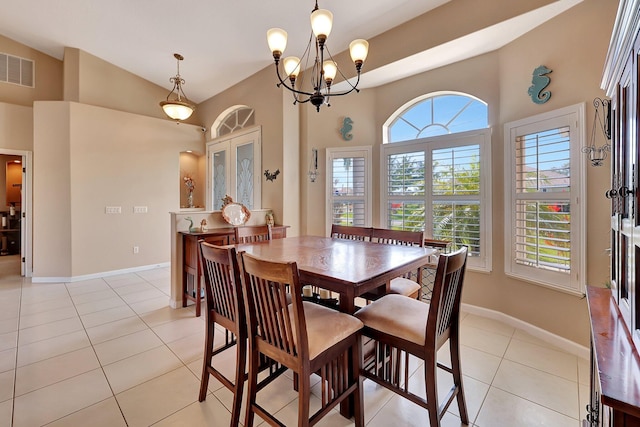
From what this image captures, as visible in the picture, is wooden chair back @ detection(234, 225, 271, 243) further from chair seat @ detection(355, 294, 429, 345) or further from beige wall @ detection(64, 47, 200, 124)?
beige wall @ detection(64, 47, 200, 124)

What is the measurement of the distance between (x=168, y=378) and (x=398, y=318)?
1.76 meters

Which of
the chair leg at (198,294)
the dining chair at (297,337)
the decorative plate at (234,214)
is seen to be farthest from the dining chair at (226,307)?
the decorative plate at (234,214)

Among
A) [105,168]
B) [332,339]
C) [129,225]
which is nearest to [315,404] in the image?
[332,339]

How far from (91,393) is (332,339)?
1.78 meters

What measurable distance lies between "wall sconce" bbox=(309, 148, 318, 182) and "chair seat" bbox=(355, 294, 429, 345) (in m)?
2.70

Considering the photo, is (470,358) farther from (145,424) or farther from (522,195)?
(145,424)

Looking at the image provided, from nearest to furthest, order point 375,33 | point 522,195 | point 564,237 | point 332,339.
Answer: point 332,339 → point 564,237 → point 522,195 → point 375,33

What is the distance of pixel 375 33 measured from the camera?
3.40m

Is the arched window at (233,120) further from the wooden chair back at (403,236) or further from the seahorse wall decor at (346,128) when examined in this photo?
the wooden chair back at (403,236)

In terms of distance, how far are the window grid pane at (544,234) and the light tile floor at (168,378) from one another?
738mm

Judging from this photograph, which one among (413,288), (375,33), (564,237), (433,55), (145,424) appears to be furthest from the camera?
(375,33)

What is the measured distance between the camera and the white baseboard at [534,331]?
2372mm

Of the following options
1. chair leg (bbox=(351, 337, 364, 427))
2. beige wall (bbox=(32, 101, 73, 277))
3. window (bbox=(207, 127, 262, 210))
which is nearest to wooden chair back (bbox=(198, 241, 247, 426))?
chair leg (bbox=(351, 337, 364, 427))

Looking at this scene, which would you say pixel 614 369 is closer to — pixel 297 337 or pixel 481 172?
pixel 297 337
